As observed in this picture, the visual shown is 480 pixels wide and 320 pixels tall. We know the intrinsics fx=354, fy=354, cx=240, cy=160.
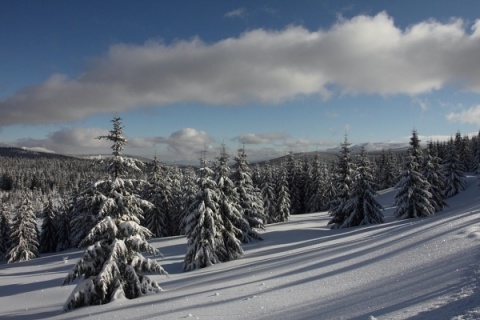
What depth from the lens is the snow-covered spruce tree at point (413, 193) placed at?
39594mm

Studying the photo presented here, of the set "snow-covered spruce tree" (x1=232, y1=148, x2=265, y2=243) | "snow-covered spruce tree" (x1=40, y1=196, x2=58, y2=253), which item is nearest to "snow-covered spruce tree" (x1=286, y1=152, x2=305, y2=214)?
"snow-covered spruce tree" (x1=232, y1=148, x2=265, y2=243)

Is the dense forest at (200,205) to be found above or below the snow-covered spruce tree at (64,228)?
above

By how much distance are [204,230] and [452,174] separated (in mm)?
49544

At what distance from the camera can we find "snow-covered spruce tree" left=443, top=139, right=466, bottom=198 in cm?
5916

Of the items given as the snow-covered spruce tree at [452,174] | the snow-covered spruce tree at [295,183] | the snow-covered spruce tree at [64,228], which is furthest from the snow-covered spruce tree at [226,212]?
the snow-covered spruce tree at [64,228]

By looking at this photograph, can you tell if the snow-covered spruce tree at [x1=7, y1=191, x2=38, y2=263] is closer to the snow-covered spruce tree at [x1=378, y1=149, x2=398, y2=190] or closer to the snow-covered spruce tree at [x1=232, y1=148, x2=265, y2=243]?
the snow-covered spruce tree at [x1=232, y1=148, x2=265, y2=243]

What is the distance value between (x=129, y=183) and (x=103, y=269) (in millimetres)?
4401

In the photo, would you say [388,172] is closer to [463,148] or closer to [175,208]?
[463,148]

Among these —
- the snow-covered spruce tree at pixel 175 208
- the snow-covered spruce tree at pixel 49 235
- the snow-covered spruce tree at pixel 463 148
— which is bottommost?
the snow-covered spruce tree at pixel 49 235

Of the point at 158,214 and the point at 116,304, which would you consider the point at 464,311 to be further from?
the point at 158,214

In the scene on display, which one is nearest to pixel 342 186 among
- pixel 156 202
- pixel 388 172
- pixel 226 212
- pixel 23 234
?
pixel 226 212

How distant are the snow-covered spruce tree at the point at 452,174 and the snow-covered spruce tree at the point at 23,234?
225 ft

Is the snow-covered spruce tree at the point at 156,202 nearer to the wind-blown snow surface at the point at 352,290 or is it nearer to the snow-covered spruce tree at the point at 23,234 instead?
the snow-covered spruce tree at the point at 23,234

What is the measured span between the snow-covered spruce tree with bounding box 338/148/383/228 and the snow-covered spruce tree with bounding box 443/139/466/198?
27944 mm
